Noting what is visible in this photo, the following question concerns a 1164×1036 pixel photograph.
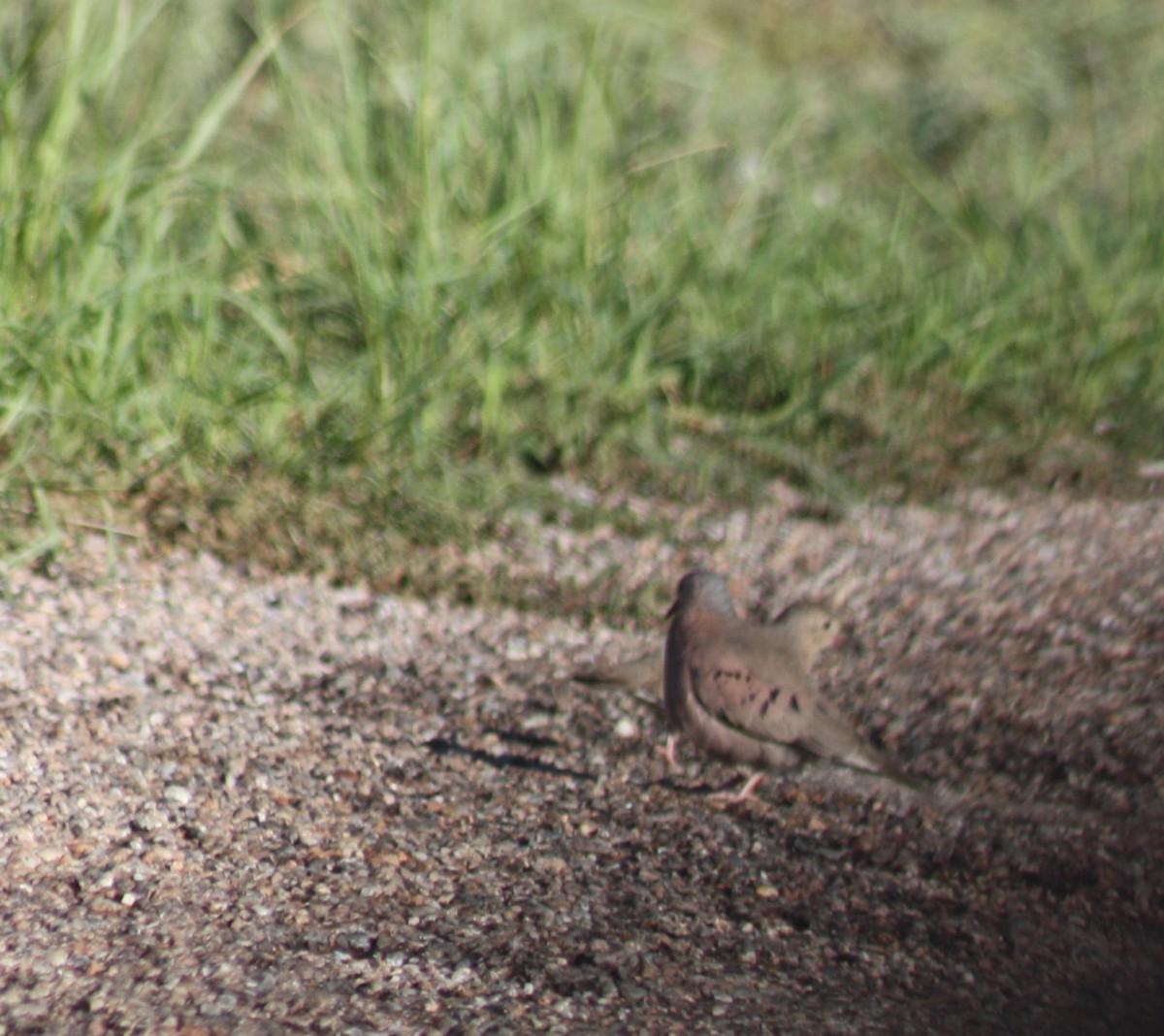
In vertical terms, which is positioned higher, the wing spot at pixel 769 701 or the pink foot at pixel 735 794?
the wing spot at pixel 769 701

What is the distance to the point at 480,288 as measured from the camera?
4.28 metres

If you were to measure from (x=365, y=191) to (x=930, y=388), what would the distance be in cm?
158

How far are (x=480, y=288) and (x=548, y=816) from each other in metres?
1.63

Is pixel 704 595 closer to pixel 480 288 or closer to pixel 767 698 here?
pixel 767 698

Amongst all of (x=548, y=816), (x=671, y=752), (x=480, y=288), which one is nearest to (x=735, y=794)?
(x=671, y=752)

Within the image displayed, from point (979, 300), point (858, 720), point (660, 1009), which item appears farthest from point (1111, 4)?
point (660, 1009)

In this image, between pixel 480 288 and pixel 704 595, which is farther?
pixel 480 288

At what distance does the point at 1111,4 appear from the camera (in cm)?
732

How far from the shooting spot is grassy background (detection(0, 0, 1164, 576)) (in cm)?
384

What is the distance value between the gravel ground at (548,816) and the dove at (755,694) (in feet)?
0.40

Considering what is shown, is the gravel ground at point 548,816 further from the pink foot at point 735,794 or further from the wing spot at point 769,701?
the wing spot at point 769,701

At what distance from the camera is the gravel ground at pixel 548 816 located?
248 centimetres

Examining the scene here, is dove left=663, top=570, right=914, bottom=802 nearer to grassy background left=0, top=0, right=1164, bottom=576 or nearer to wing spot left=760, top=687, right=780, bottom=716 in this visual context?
wing spot left=760, top=687, right=780, bottom=716

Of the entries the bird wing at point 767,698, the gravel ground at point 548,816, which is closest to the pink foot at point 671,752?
the gravel ground at point 548,816
